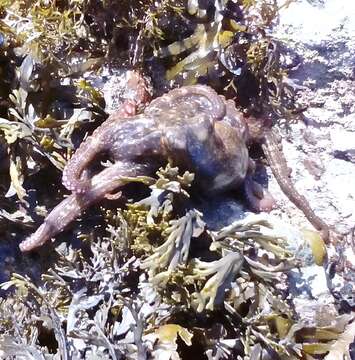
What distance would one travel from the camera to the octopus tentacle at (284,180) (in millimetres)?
2895

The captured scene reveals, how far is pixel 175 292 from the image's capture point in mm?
2713

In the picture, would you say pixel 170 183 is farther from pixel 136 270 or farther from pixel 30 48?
pixel 30 48

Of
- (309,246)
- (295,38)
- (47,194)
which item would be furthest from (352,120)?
(47,194)

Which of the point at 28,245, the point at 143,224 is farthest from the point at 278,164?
the point at 28,245

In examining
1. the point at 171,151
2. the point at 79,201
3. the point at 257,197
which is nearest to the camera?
the point at 171,151

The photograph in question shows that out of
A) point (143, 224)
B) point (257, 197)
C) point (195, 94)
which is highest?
point (195, 94)

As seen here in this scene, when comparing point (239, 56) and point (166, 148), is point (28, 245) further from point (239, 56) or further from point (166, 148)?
point (239, 56)

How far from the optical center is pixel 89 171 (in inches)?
111

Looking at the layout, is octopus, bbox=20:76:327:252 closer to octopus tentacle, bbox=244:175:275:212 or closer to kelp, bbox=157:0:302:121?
octopus tentacle, bbox=244:175:275:212

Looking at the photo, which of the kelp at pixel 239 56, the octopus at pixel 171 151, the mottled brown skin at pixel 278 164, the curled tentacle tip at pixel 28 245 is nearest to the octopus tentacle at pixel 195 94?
the octopus at pixel 171 151

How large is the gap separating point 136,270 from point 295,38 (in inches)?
53.8

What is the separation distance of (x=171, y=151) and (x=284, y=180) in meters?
0.62

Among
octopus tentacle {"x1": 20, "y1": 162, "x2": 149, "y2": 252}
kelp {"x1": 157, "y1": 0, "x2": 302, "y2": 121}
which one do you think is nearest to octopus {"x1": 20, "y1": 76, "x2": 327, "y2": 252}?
octopus tentacle {"x1": 20, "y1": 162, "x2": 149, "y2": 252}

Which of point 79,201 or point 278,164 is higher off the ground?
point 79,201
